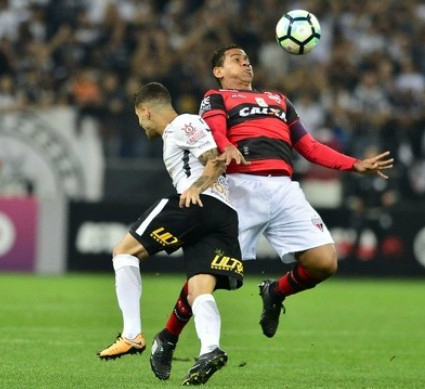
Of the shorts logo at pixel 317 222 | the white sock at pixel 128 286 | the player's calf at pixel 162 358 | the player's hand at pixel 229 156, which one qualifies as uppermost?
the player's hand at pixel 229 156

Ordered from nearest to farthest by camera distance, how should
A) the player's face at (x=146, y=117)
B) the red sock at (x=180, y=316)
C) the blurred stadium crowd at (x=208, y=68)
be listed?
the player's face at (x=146, y=117)
the red sock at (x=180, y=316)
the blurred stadium crowd at (x=208, y=68)

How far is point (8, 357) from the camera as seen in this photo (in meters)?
8.55

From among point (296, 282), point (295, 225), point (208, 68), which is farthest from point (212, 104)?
point (208, 68)

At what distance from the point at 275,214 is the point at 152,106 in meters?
1.49

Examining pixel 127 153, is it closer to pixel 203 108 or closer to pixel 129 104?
pixel 129 104

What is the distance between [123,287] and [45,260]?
11961 millimetres

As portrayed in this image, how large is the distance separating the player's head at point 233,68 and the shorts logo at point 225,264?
1733mm

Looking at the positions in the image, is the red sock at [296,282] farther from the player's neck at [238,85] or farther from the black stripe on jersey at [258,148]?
the player's neck at [238,85]

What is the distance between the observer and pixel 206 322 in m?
7.15

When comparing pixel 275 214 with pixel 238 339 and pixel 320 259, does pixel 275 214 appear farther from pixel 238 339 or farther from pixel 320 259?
pixel 238 339

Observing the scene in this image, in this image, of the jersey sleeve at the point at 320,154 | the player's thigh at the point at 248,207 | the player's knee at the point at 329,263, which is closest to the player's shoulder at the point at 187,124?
the player's thigh at the point at 248,207

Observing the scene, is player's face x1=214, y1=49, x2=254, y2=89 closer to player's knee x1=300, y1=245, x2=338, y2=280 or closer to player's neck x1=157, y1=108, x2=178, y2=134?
player's neck x1=157, y1=108, x2=178, y2=134

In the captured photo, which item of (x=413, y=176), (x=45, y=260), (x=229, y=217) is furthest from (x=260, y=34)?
(x=229, y=217)

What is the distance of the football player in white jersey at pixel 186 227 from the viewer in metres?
7.45
